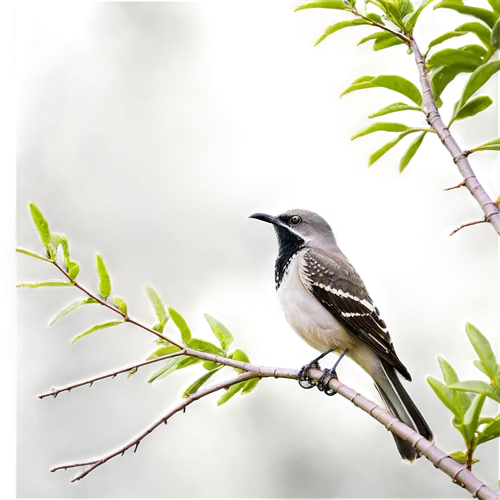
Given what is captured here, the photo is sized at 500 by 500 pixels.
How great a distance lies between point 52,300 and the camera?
3.45 feet

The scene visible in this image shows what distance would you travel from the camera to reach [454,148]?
593 millimetres

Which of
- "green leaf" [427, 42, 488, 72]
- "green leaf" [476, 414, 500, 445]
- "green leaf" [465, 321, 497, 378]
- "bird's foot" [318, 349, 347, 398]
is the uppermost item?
"green leaf" [427, 42, 488, 72]

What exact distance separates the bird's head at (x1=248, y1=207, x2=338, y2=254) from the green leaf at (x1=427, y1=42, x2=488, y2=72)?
0.29 meters

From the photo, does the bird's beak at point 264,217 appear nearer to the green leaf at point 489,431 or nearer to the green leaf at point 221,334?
the green leaf at point 221,334

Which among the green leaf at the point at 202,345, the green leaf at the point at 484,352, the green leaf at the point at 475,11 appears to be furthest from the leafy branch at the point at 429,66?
the green leaf at the point at 202,345

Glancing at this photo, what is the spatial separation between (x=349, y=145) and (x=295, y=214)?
133 mm

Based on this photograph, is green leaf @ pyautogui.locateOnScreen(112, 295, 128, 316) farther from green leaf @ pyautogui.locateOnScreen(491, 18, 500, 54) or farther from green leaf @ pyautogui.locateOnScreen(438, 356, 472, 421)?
green leaf @ pyautogui.locateOnScreen(491, 18, 500, 54)

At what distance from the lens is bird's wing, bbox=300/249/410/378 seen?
0.85 metres

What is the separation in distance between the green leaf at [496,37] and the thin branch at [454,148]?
0.23ft

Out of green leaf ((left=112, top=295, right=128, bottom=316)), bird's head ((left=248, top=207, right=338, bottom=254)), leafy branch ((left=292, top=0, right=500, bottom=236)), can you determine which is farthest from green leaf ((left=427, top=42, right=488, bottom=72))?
green leaf ((left=112, top=295, right=128, bottom=316))

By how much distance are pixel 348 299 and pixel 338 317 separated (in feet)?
0.10

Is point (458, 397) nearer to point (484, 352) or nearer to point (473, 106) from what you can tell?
point (484, 352)

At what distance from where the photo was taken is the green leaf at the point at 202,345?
0.67m

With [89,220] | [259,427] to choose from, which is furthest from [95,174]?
[259,427]
